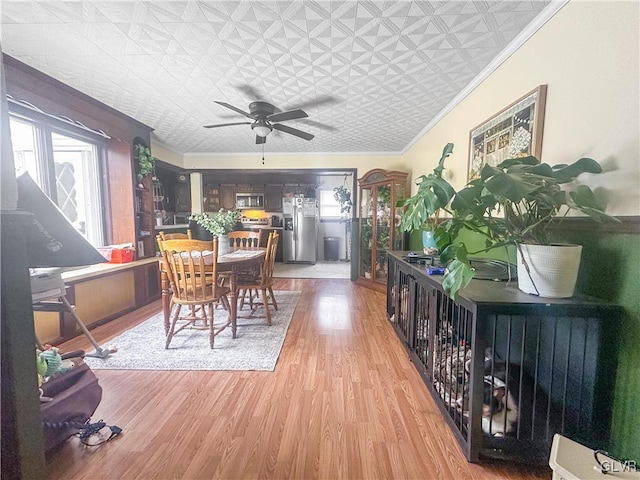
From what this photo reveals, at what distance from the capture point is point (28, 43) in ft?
5.99

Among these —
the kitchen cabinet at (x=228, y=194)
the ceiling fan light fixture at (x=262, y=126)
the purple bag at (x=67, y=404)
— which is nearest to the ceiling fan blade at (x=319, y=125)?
the ceiling fan light fixture at (x=262, y=126)

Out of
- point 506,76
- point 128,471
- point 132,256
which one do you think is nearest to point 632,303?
point 506,76

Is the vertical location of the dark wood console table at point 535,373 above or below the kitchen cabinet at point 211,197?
below

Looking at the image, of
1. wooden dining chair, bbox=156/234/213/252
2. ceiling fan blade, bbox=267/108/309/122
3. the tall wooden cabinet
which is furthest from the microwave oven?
wooden dining chair, bbox=156/234/213/252

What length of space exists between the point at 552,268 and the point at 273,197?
643 centimetres

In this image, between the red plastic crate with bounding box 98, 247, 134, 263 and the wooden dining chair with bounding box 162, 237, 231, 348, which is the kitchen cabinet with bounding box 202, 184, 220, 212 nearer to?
the red plastic crate with bounding box 98, 247, 134, 263

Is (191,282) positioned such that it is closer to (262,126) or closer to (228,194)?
(262,126)

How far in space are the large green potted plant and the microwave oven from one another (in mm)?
6154

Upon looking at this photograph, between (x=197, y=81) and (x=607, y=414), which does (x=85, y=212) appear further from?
(x=607, y=414)

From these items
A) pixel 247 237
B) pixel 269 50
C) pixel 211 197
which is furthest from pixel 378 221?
pixel 211 197

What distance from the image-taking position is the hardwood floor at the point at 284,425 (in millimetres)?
1219

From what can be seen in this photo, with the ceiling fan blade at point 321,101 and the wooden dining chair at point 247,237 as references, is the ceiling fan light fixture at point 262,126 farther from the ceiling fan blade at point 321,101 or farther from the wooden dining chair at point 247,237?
the wooden dining chair at point 247,237

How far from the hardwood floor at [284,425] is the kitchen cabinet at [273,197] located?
5.14 m

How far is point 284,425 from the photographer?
4.83 ft
